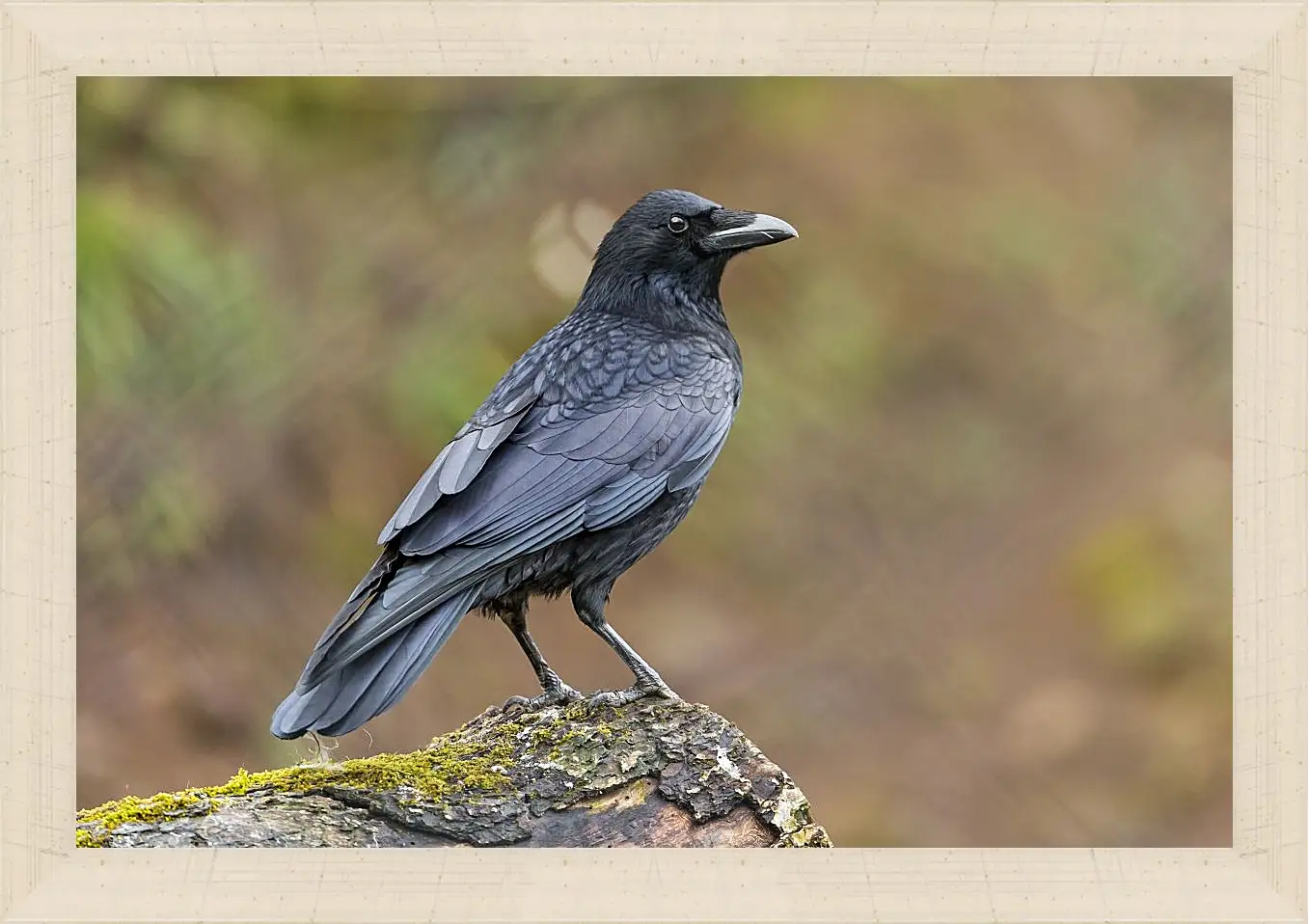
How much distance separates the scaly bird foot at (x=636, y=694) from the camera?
15.3 feet

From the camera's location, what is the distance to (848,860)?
169 inches

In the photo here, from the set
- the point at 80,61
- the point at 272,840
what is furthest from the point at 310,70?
the point at 272,840

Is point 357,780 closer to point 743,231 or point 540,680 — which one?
point 540,680

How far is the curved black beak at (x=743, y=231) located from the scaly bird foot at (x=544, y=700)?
64.7 inches

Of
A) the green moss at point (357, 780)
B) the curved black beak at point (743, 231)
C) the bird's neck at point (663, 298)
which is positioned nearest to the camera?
the green moss at point (357, 780)

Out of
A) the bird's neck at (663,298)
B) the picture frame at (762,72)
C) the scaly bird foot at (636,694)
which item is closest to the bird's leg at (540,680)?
the scaly bird foot at (636,694)

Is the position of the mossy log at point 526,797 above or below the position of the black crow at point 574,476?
below

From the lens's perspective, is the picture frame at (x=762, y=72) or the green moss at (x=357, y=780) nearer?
the green moss at (x=357, y=780)

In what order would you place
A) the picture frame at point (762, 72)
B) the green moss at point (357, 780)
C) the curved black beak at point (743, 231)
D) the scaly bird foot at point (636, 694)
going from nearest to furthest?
the green moss at point (357, 780), the picture frame at point (762, 72), the scaly bird foot at point (636, 694), the curved black beak at point (743, 231)

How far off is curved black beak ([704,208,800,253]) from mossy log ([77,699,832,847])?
64.2 inches

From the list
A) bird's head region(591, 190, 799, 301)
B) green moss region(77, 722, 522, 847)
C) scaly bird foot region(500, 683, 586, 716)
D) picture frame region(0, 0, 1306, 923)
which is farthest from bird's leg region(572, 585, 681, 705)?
bird's head region(591, 190, 799, 301)

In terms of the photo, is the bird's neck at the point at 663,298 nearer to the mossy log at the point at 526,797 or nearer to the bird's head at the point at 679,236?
the bird's head at the point at 679,236

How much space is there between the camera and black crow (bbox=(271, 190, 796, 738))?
411cm

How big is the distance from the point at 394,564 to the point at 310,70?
1619 mm
